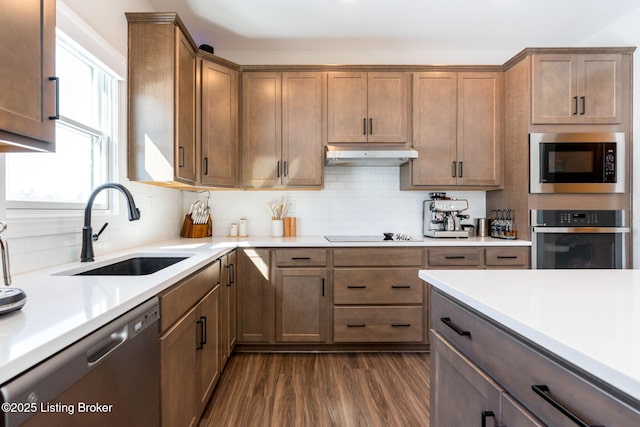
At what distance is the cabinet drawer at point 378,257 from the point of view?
2.68 m

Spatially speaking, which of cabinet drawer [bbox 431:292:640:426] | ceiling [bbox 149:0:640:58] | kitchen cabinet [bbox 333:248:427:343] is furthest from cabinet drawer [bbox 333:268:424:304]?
ceiling [bbox 149:0:640:58]

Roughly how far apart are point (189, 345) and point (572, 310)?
1492 millimetres

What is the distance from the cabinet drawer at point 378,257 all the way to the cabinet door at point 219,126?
1165 mm

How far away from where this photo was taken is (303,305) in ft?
8.77

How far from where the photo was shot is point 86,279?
4.01 ft

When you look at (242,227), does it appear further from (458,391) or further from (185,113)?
(458,391)

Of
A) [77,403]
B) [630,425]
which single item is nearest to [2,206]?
[77,403]

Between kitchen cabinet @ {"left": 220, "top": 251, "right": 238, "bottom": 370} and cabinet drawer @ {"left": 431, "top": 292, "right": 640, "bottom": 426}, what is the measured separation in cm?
162

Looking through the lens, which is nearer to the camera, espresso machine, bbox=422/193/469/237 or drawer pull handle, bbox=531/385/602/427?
drawer pull handle, bbox=531/385/602/427

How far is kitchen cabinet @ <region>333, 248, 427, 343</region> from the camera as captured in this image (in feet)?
8.77

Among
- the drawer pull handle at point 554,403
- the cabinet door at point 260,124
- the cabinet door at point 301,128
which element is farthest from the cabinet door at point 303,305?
the drawer pull handle at point 554,403

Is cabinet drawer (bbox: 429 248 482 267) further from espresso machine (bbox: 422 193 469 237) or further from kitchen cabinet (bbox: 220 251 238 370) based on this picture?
kitchen cabinet (bbox: 220 251 238 370)

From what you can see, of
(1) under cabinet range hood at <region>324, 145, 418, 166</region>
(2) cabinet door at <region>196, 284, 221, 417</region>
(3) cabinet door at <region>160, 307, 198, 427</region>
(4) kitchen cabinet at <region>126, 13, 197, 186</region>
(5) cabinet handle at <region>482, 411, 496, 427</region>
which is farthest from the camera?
(1) under cabinet range hood at <region>324, 145, 418, 166</region>

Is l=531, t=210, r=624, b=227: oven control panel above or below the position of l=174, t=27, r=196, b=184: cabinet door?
below
